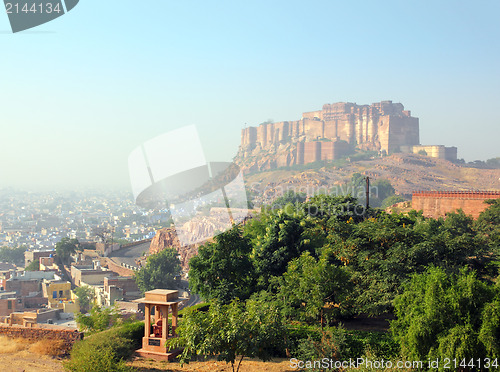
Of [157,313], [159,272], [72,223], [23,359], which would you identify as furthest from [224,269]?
[72,223]

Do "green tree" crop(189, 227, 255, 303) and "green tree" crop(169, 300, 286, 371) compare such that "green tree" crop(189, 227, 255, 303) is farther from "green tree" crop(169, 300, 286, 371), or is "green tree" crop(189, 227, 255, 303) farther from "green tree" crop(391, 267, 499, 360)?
"green tree" crop(391, 267, 499, 360)

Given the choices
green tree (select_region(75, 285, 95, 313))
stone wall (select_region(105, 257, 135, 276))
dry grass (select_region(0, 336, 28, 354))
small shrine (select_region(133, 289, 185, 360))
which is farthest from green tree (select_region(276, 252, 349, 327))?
stone wall (select_region(105, 257, 135, 276))

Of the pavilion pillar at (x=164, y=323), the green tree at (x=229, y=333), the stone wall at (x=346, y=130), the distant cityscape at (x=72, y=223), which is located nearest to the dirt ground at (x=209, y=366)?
the pavilion pillar at (x=164, y=323)

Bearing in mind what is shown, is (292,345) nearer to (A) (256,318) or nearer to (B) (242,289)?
(A) (256,318)

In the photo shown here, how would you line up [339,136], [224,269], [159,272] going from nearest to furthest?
[224,269]
[159,272]
[339,136]

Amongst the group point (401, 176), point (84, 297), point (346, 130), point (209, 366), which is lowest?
Result: point (84, 297)

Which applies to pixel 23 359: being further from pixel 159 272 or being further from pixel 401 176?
pixel 401 176

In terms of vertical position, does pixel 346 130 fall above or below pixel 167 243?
above
